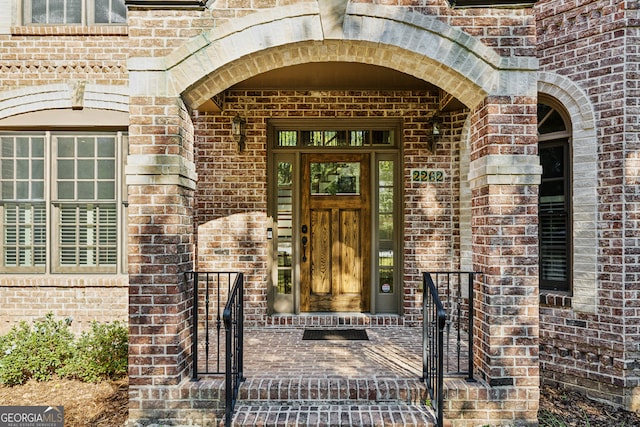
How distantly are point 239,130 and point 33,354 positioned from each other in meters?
3.29

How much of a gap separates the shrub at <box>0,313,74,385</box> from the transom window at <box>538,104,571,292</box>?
5.29 m

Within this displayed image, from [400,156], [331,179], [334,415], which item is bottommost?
[334,415]

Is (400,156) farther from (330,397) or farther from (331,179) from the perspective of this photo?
(330,397)

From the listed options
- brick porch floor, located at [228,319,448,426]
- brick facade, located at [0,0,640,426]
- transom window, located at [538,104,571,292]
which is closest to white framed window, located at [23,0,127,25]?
brick facade, located at [0,0,640,426]

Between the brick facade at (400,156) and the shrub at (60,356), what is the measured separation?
1.00 m

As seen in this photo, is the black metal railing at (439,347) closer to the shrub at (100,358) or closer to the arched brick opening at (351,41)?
the arched brick opening at (351,41)

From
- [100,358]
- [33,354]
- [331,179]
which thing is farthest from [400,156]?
[33,354]

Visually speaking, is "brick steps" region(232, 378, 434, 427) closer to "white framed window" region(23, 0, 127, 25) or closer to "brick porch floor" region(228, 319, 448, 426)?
"brick porch floor" region(228, 319, 448, 426)

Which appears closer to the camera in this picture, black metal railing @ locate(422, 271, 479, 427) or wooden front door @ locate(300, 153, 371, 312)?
black metal railing @ locate(422, 271, 479, 427)

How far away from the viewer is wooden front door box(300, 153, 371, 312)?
208 inches

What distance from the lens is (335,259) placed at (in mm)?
5309

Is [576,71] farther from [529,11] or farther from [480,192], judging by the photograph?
[480,192]

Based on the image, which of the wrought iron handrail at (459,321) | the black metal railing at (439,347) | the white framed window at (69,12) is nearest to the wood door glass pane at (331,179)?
the wrought iron handrail at (459,321)

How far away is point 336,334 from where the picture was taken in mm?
4680
